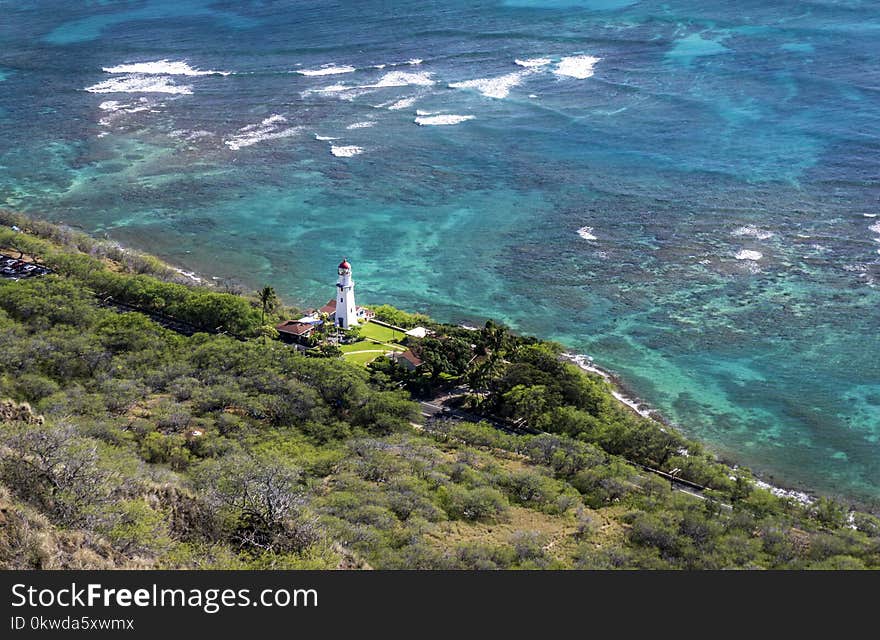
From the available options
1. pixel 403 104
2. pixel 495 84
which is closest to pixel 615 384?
pixel 403 104

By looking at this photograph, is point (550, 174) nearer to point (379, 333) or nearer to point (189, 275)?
point (379, 333)

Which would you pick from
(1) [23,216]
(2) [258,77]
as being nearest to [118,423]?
(1) [23,216]

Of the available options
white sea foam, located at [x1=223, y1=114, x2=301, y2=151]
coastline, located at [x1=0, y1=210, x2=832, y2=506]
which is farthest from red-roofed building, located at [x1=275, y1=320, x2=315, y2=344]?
white sea foam, located at [x1=223, y1=114, x2=301, y2=151]

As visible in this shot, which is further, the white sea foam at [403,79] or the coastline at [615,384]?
the white sea foam at [403,79]

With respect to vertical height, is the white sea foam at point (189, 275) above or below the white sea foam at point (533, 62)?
below

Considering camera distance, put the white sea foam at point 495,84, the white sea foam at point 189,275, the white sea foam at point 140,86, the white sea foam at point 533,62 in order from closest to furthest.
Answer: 1. the white sea foam at point 189,275
2. the white sea foam at point 495,84
3. the white sea foam at point 140,86
4. the white sea foam at point 533,62

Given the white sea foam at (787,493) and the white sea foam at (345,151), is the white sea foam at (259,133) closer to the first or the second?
the white sea foam at (345,151)

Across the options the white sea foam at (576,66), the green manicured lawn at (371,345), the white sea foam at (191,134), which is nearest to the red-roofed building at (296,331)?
the green manicured lawn at (371,345)

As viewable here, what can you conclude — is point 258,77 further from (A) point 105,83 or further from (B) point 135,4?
(B) point 135,4
